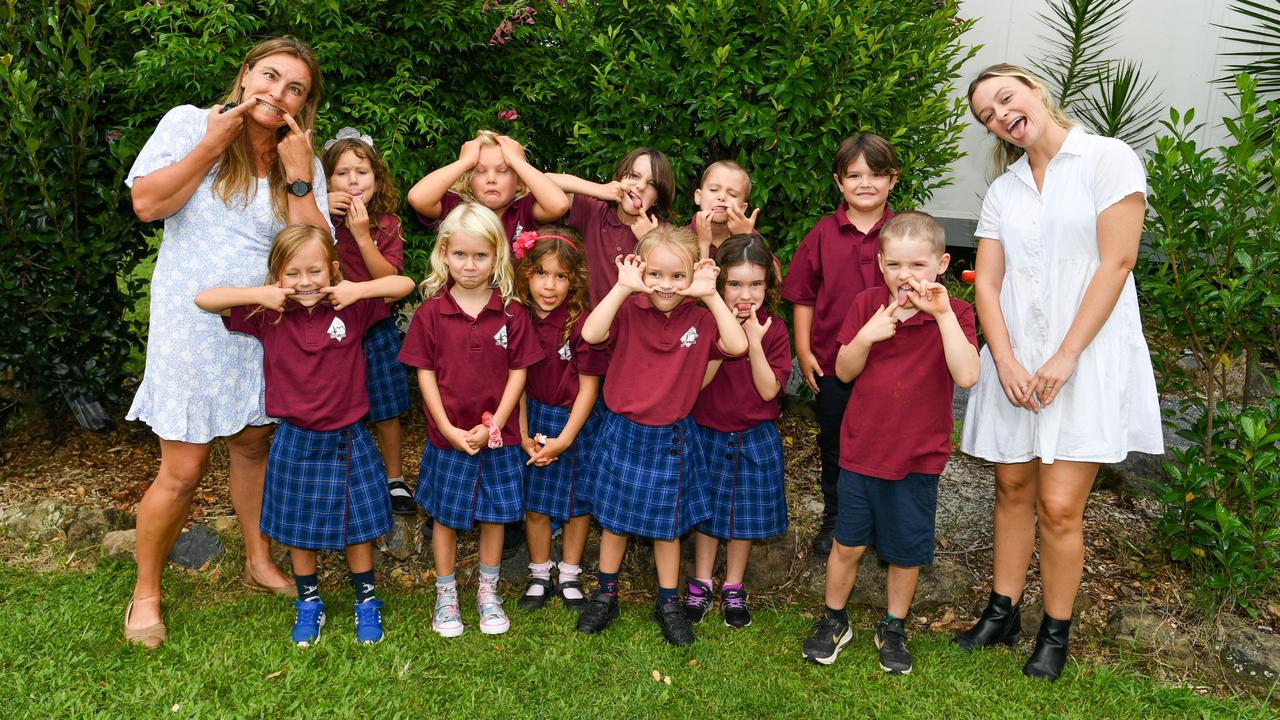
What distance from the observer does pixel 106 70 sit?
4.65 meters

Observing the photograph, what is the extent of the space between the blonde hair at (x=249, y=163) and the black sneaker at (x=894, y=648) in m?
2.84

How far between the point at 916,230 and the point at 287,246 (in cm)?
230

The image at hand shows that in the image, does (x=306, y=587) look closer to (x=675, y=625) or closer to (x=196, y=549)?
(x=196, y=549)

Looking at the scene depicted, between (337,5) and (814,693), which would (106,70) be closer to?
(337,5)

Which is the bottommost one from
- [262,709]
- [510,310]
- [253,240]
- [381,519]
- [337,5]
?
[262,709]

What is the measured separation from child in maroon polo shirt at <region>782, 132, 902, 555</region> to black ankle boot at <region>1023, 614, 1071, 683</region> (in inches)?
39.7

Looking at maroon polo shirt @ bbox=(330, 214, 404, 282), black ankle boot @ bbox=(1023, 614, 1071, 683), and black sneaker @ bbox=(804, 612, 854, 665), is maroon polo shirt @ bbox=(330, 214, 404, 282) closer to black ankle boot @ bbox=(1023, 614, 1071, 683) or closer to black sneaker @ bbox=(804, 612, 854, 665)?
black sneaker @ bbox=(804, 612, 854, 665)

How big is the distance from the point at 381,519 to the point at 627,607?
3.73ft

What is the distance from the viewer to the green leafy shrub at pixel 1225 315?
3525 mm

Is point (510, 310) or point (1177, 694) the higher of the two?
point (510, 310)

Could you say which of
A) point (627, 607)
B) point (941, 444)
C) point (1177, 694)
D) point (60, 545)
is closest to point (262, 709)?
point (627, 607)

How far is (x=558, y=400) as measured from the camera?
385cm

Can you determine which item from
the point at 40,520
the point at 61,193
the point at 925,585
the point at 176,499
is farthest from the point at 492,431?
the point at 61,193

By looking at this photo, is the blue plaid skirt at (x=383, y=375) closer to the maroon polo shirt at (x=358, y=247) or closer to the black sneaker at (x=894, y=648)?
the maroon polo shirt at (x=358, y=247)
